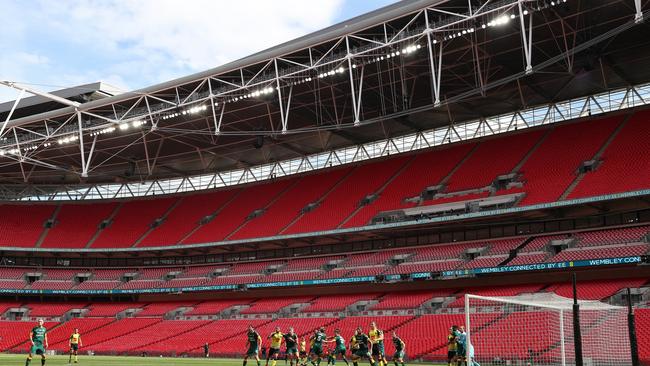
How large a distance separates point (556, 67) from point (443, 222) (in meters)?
12.8

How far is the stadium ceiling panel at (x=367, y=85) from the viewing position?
114ft

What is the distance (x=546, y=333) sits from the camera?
23.4 meters

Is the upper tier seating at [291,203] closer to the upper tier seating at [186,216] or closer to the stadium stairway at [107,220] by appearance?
the upper tier seating at [186,216]

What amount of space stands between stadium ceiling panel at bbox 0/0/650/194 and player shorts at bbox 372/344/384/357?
15.8 metres

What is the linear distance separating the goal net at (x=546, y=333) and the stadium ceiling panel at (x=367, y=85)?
12.2m

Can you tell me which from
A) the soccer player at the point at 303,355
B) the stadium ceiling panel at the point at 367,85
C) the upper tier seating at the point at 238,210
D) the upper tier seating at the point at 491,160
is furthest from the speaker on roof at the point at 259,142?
the soccer player at the point at 303,355

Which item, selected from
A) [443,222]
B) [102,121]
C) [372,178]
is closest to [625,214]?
[443,222]

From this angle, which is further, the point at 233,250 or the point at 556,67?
the point at 233,250

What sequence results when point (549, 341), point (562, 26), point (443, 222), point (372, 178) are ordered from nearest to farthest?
1. point (549, 341)
2. point (562, 26)
3. point (443, 222)
4. point (372, 178)

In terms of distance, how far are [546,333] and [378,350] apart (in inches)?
257

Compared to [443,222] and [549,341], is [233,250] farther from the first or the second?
[549,341]

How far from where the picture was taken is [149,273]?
5741cm

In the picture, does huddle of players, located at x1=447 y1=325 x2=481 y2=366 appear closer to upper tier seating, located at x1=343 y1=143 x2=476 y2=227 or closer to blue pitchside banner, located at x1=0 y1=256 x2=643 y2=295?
blue pitchside banner, located at x1=0 y1=256 x2=643 y2=295

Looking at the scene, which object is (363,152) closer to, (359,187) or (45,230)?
(359,187)
